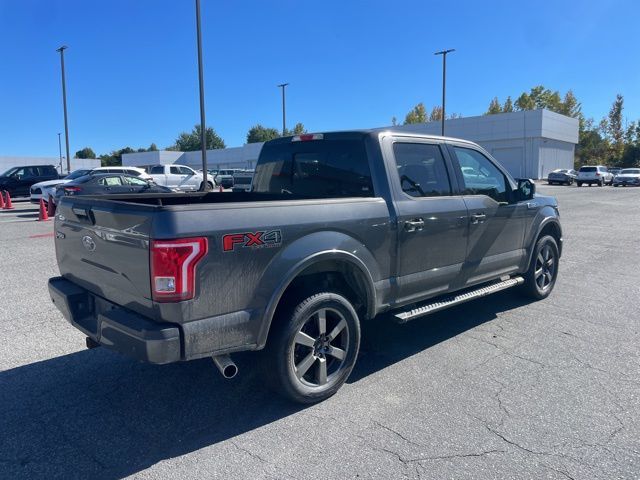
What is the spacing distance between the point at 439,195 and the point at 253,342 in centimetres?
238

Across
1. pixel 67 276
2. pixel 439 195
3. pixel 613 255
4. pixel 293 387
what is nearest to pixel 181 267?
pixel 293 387

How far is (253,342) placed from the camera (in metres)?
3.18

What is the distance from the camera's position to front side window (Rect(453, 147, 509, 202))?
5.06 meters

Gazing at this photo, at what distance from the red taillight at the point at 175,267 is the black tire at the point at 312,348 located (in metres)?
0.78

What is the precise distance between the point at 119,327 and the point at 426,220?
2.60m

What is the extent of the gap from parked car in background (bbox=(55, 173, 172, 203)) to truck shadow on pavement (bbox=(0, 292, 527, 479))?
12031mm

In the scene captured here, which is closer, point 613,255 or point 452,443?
point 452,443

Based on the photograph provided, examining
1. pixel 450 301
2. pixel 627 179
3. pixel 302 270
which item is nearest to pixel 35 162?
pixel 627 179

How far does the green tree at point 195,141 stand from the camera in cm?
10279

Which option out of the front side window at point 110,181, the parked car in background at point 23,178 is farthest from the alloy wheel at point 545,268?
the parked car in background at point 23,178

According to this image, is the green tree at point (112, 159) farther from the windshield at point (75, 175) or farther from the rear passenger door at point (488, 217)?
the rear passenger door at point (488, 217)

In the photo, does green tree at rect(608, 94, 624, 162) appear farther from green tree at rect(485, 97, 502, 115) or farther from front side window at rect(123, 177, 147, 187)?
front side window at rect(123, 177, 147, 187)

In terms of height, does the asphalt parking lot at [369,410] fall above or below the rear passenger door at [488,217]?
below

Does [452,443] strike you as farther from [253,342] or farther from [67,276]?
[67,276]
